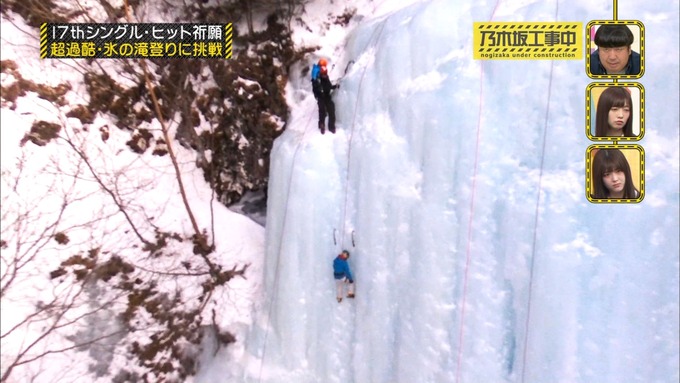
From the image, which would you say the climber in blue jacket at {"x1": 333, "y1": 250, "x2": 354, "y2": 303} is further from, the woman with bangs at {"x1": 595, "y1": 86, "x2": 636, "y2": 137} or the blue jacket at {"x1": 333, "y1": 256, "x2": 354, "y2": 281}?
the woman with bangs at {"x1": 595, "y1": 86, "x2": 636, "y2": 137}

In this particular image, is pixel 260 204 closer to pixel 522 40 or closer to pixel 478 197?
pixel 478 197

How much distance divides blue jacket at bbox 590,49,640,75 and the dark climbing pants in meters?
1.95

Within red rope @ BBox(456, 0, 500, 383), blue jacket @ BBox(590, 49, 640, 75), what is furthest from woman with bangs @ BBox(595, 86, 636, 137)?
red rope @ BBox(456, 0, 500, 383)

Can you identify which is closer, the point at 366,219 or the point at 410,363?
the point at 410,363

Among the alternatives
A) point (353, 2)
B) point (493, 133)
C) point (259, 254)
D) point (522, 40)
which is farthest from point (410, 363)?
point (353, 2)

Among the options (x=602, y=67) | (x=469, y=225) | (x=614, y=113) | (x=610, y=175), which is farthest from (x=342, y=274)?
(x=602, y=67)

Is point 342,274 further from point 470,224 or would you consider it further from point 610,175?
point 610,175

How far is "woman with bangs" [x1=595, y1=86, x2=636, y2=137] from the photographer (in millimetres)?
2107

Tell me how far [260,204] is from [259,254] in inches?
26.8

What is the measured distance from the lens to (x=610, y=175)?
2.17 metres

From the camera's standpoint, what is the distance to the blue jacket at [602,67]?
2.10m

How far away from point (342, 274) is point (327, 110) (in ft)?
4.80

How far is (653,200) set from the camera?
2.07m
